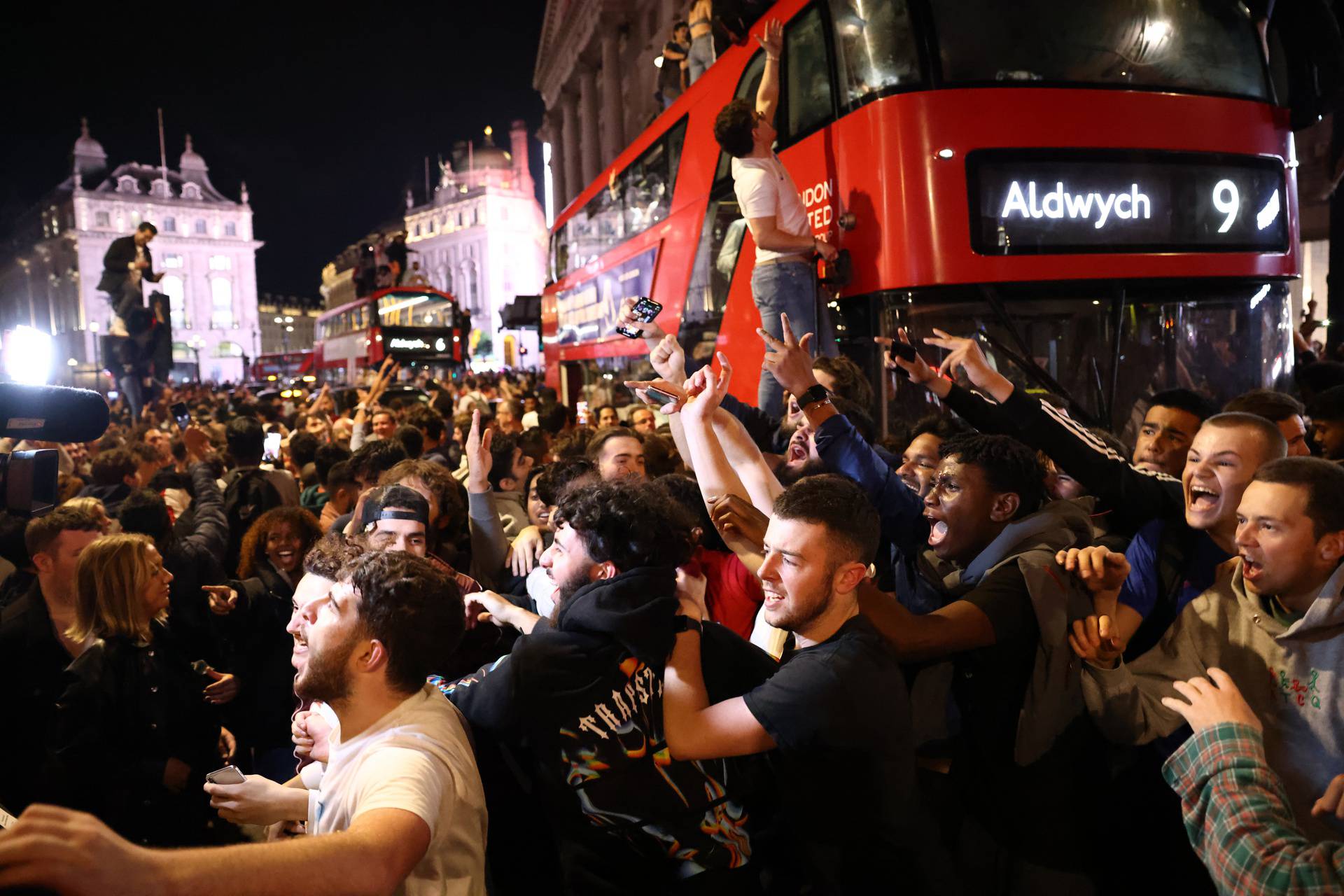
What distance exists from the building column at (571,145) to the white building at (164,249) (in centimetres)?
5243

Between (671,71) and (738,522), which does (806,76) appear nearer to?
(738,522)

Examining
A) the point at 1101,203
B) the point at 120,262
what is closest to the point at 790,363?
the point at 1101,203

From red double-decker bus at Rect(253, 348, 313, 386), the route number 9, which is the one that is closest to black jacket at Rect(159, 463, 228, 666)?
the route number 9

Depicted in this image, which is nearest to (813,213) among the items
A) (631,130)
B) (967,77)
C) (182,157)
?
(967,77)

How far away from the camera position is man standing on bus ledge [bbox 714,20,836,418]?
545 cm

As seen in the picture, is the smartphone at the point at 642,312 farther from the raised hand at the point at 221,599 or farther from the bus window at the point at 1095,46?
the bus window at the point at 1095,46

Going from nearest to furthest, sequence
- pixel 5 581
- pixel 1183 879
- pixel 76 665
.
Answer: pixel 1183 879
pixel 76 665
pixel 5 581

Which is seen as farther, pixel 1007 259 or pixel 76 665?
pixel 1007 259

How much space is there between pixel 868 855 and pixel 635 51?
31017mm

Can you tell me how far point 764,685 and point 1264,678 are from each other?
47.2 inches

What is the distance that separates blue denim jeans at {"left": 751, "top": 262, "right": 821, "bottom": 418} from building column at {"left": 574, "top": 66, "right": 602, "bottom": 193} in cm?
3006

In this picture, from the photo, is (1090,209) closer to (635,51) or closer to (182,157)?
(635,51)

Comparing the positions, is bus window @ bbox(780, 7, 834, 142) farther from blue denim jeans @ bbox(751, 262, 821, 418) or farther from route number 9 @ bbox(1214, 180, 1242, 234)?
route number 9 @ bbox(1214, 180, 1242, 234)

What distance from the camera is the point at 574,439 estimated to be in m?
5.42
